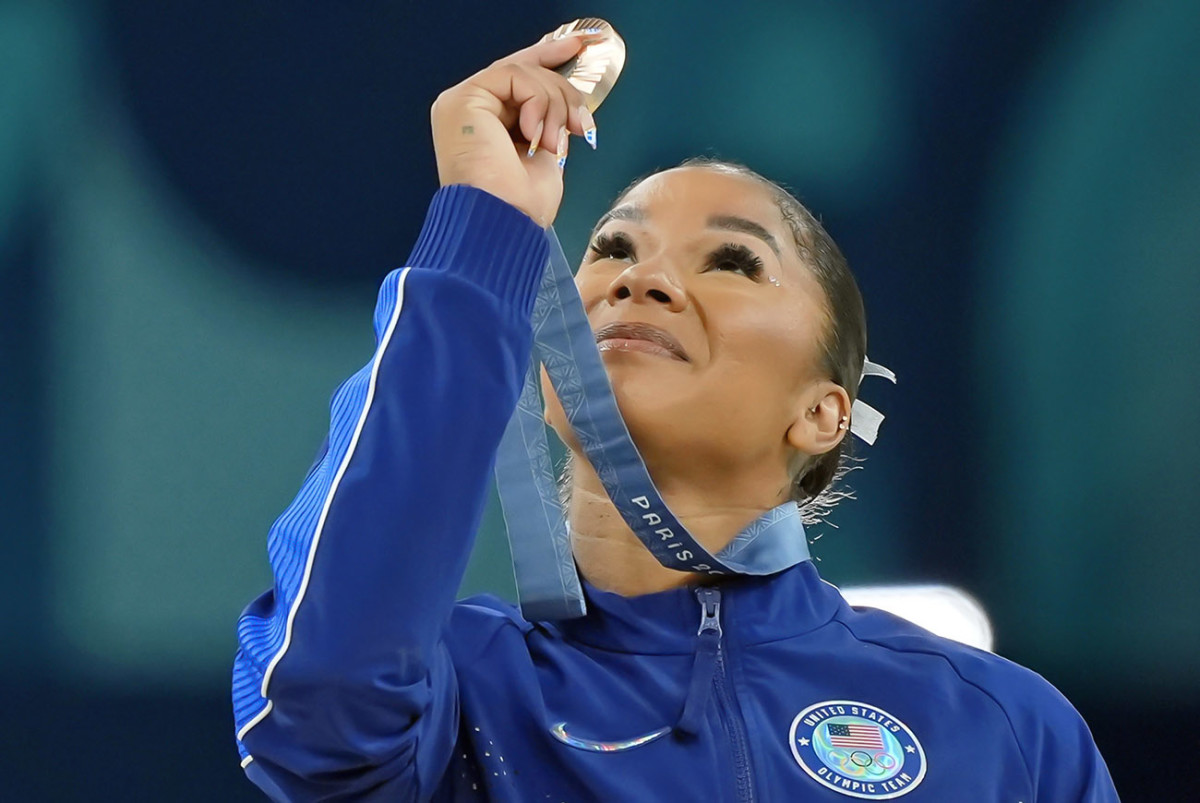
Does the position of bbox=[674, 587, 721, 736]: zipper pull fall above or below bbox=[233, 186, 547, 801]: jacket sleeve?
below

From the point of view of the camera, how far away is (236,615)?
98.7 inches

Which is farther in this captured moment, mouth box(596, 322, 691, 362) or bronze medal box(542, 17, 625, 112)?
mouth box(596, 322, 691, 362)

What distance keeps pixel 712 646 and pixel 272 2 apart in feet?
5.76

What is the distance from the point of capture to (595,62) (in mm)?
1414

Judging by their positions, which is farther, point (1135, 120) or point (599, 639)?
point (1135, 120)

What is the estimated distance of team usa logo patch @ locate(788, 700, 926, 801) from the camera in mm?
1486

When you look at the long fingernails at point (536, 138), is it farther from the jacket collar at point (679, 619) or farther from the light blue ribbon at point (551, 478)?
the jacket collar at point (679, 619)

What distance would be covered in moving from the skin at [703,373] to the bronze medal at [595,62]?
0.33 meters

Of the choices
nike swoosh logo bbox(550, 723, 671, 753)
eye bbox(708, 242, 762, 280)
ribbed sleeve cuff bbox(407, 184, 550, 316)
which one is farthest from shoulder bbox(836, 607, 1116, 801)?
ribbed sleeve cuff bbox(407, 184, 550, 316)

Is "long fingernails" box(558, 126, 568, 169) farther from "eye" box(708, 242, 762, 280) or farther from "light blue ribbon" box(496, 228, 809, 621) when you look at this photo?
"eye" box(708, 242, 762, 280)

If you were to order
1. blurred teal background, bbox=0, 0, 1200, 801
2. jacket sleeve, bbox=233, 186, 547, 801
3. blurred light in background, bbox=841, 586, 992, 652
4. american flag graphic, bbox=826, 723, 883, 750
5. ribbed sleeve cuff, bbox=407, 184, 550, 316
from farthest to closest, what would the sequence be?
blurred light in background, bbox=841, 586, 992, 652 < blurred teal background, bbox=0, 0, 1200, 801 < american flag graphic, bbox=826, 723, 883, 750 < ribbed sleeve cuff, bbox=407, 184, 550, 316 < jacket sleeve, bbox=233, 186, 547, 801

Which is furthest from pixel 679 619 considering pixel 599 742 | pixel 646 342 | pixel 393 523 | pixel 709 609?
pixel 393 523

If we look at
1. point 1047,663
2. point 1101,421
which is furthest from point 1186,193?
point 1047,663

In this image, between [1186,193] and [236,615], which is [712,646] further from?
[1186,193]
